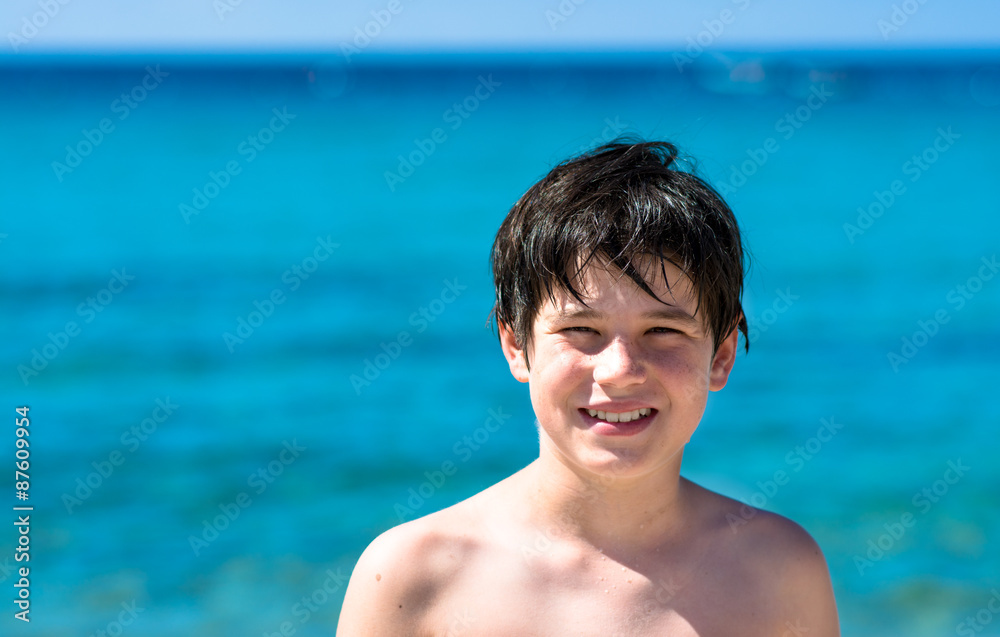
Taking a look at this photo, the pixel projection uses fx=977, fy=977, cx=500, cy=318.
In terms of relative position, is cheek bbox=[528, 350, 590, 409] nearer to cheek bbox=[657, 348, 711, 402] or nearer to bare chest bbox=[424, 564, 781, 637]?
cheek bbox=[657, 348, 711, 402]

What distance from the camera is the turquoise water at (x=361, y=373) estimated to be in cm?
693

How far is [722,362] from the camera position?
2.29 metres

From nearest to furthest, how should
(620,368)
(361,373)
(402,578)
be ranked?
1. (620,368)
2. (402,578)
3. (361,373)

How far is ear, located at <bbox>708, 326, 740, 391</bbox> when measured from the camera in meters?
2.25

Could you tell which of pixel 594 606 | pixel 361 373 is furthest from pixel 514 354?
pixel 361 373

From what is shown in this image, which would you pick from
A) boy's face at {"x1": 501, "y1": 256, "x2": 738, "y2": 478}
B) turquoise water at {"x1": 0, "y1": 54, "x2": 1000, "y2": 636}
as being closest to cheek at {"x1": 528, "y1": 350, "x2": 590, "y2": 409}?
boy's face at {"x1": 501, "y1": 256, "x2": 738, "y2": 478}

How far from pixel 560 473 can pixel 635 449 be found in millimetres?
222

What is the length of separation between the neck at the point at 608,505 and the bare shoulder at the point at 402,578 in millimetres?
215

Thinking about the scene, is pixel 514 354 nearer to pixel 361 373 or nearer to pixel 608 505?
pixel 608 505

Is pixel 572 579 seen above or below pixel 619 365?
below

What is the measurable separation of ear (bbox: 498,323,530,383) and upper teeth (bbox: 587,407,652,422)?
8.7 inches

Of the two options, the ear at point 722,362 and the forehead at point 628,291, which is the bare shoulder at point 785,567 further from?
the forehead at point 628,291

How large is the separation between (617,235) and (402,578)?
88cm

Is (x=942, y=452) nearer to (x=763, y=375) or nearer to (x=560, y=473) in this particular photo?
(x=763, y=375)
